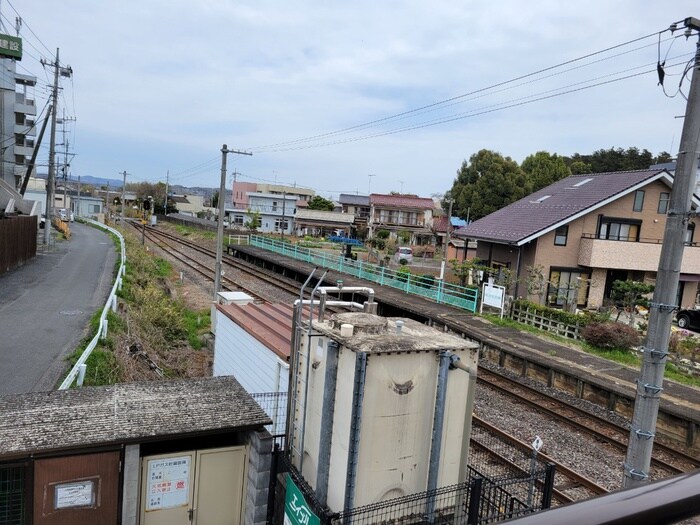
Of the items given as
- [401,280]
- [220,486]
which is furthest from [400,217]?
[220,486]

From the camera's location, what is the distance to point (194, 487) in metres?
5.86

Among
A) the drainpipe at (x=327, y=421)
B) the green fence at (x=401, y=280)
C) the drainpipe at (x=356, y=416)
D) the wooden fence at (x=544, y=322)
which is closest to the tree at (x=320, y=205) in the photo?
the green fence at (x=401, y=280)

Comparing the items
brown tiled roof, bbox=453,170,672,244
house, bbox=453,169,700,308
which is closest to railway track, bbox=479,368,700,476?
house, bbox=453,169,700,308

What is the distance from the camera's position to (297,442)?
239 inches

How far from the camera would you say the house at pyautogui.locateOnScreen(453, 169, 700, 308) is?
2164cm

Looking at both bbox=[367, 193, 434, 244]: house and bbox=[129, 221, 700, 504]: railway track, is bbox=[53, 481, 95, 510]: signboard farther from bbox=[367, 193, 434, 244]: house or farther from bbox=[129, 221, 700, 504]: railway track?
bbox=[367, 193, 434, 244]: house

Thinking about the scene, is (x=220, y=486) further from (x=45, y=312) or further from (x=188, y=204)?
(x=188, y=204)

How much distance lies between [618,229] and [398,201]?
3507cm

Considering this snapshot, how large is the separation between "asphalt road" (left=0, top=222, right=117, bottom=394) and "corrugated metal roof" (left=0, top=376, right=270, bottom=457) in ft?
10.8

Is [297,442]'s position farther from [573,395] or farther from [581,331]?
[581,331]

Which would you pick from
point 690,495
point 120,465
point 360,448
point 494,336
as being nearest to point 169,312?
point 494,336

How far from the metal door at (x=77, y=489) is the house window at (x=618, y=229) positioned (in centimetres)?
2192

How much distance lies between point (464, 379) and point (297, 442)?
2.10 meters

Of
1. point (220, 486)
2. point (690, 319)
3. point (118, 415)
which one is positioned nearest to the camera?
point (118, 415)
